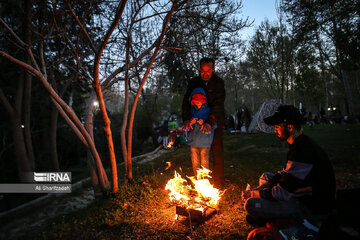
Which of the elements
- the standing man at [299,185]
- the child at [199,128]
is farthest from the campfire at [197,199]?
the standing man at [299,185]

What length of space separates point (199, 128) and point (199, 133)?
95 mm

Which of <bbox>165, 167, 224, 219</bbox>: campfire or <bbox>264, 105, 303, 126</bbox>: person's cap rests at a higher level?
<bbox>264, 105, 303, 126</bbox>: person's cap

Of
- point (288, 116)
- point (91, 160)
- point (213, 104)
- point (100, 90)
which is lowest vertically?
point (91, 160)

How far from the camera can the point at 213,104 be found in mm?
4289

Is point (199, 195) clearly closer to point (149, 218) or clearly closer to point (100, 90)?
point (149, 218)

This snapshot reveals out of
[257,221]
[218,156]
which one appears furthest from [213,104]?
[257,221]

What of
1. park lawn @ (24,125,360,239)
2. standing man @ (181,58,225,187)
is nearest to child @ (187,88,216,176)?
standing man @ (181,58,225,187)

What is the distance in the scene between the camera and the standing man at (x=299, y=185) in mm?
2414

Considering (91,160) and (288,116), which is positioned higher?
(288,116)

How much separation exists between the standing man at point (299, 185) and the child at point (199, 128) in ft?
5.18

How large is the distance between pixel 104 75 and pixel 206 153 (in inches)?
→ 169

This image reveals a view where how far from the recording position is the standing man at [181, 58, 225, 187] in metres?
4.16

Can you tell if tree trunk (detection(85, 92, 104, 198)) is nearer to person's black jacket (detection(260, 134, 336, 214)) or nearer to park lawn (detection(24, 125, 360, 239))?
park lawn (detection(24, 125, 360, 239))

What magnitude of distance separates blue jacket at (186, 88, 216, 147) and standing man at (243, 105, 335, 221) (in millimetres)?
1601
